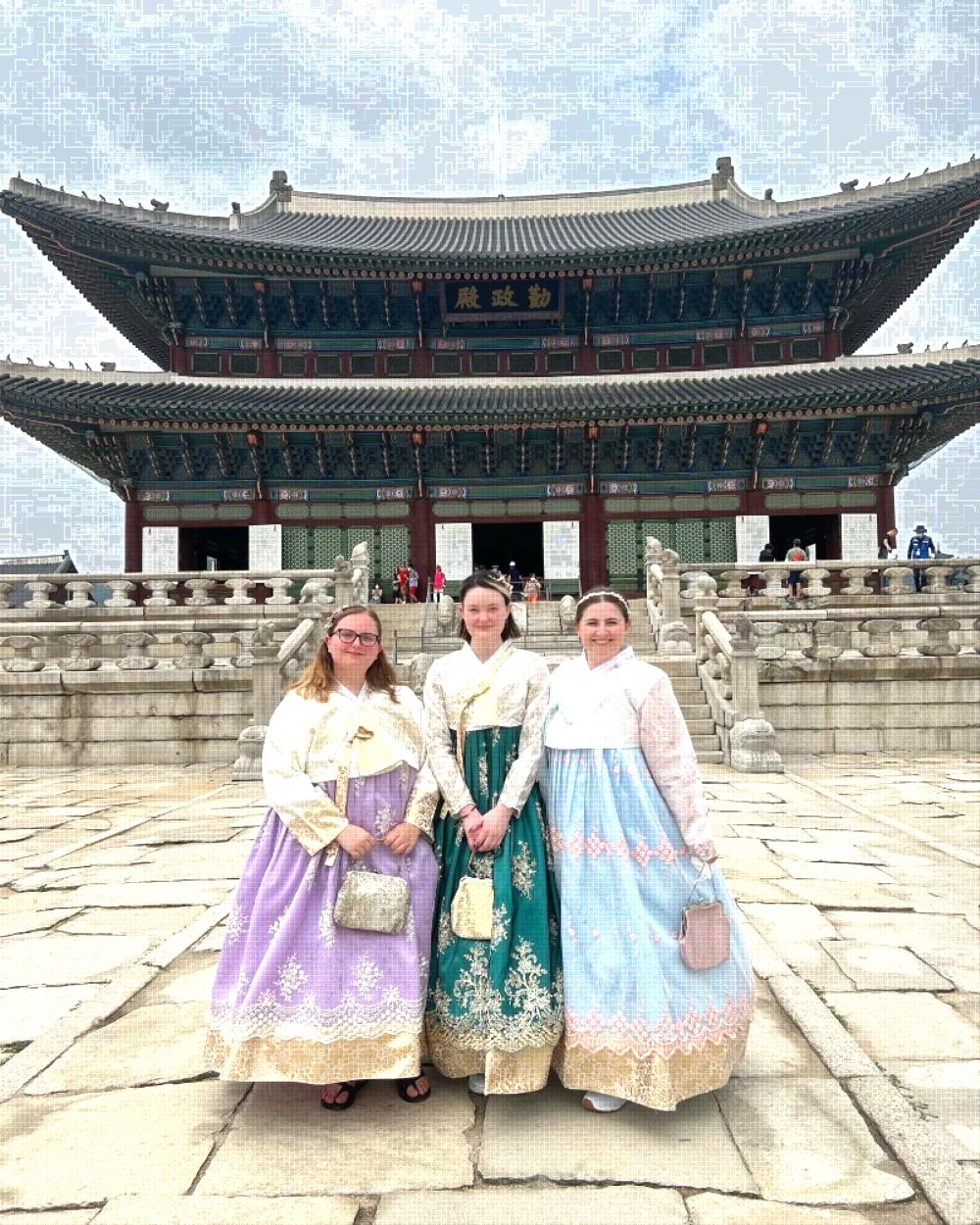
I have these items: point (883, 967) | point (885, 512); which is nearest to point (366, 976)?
point (883, 967)

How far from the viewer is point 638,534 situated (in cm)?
1727

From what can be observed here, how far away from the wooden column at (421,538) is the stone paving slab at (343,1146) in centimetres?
1504

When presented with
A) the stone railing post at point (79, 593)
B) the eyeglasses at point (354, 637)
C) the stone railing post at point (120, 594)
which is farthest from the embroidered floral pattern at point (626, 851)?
the stone railing post at point (79, 593)

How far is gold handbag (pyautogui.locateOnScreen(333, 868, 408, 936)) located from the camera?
7.37 feet

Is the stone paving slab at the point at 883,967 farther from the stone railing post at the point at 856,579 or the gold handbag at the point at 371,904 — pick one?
the stone railing post at the point at 856,579

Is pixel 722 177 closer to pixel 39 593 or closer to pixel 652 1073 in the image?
pixel 39 593

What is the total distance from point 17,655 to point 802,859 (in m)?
9.83

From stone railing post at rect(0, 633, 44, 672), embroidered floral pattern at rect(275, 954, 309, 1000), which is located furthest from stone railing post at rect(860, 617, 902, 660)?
stone railing post at rect(0, 633, 44, 672)

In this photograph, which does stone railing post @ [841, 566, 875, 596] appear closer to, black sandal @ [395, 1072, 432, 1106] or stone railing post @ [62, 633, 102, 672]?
stone railing post @ [62, 633, 102, 672]

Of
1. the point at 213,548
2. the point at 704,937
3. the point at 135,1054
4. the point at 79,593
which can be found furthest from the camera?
the point at 213,548

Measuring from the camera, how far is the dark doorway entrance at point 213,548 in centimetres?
1742

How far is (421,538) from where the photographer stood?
17.3 m

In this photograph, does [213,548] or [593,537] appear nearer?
[593,537]

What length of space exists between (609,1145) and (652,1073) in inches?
8.7
